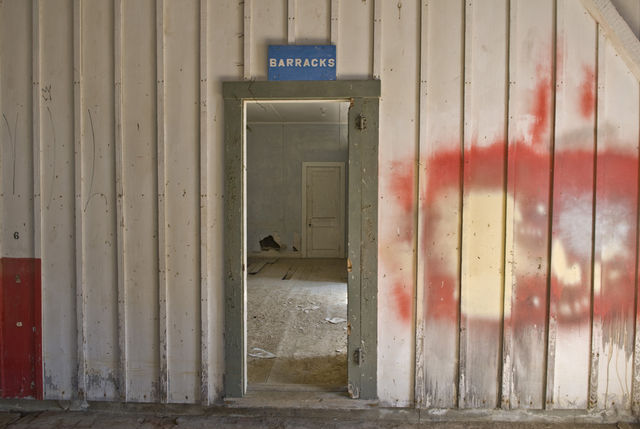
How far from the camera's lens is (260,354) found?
403 centimetres

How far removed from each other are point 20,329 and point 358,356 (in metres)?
2.83

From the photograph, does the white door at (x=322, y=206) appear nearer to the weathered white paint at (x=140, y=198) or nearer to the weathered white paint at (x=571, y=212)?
the weathered white paint at (x=140, y=198)

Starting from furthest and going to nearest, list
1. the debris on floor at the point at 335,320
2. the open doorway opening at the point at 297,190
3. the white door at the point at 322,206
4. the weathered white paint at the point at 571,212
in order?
the white door at the point at 322,206, the open doorway opening at the point at 297,190, the debris on floor at the point at 335,320, the weathered white paint at the point at 571,212

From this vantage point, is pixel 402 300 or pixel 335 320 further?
pixel 335 320

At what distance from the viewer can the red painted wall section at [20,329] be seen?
3.14 meters

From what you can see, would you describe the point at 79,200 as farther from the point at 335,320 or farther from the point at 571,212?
the point at 571,212

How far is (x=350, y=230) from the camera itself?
3053mm

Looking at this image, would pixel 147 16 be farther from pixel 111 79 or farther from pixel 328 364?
pixel 328 364

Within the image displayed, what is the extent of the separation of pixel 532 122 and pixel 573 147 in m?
0.37

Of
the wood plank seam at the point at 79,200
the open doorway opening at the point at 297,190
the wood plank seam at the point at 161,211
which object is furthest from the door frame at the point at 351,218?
the open doorway opening at the point at 297,190

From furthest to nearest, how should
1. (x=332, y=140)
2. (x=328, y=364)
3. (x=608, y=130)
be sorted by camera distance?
1. (x=332, y=140)
2. (x=328, y=364)
3. (x=608, y=130)

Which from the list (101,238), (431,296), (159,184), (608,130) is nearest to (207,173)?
(159,184)

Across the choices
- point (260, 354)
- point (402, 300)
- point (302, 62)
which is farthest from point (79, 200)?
point (402, 300)

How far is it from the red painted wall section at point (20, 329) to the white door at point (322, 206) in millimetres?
7430
